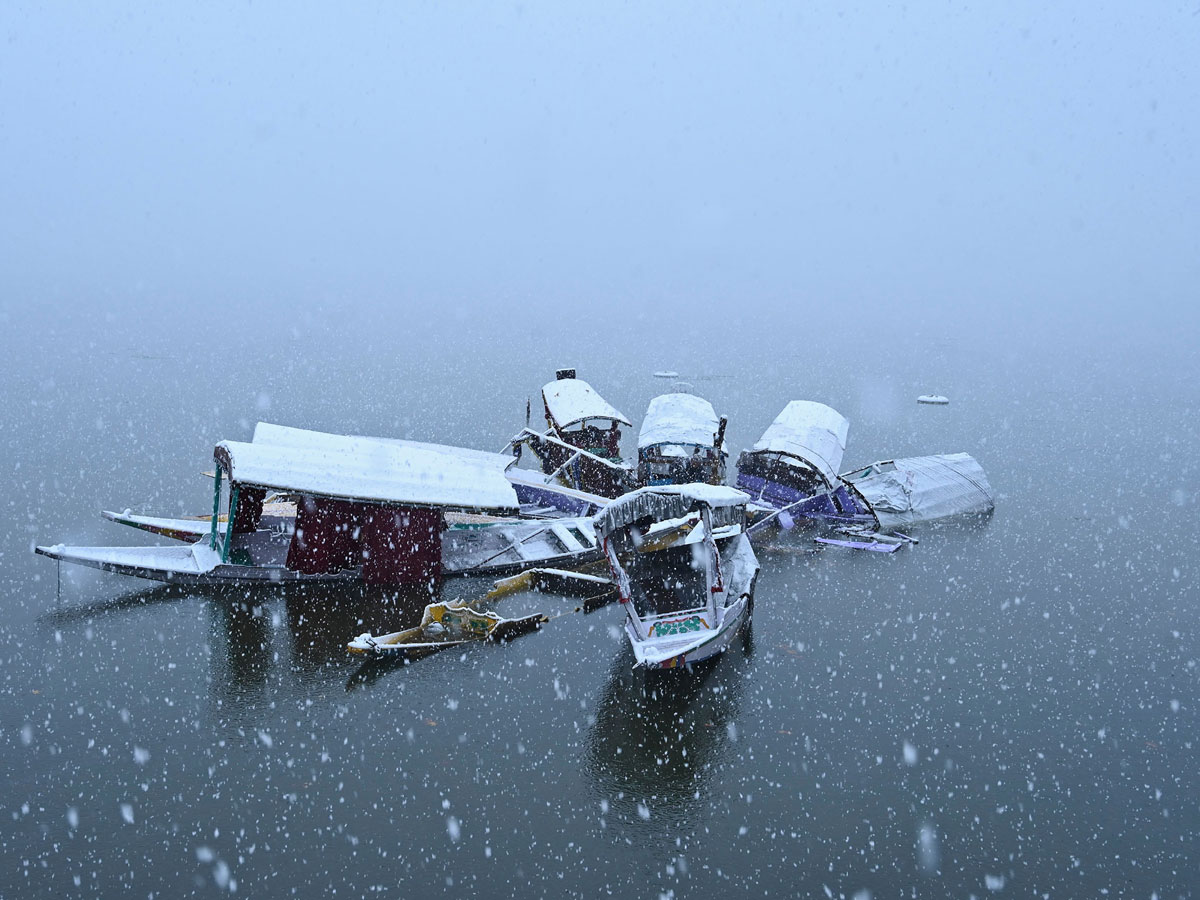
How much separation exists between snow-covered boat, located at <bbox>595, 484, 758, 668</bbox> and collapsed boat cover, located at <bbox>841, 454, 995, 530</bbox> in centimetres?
648

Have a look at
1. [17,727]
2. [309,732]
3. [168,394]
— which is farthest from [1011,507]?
[168,394]

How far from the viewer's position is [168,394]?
1795 inches

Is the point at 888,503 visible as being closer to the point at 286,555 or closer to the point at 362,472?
the point at 362,472

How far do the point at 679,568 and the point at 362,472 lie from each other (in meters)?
7.48

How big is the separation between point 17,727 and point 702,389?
132 feet

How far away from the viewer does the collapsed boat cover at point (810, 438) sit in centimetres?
2691

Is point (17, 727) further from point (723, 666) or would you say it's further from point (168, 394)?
point (168, 394)

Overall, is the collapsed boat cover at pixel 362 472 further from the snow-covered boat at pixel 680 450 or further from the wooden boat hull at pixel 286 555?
the snow-covered boat at pixel 680 450

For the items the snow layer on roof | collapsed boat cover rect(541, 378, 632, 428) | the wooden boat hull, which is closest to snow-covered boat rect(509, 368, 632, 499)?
collapsed boat cover rect(541, 378, 632, 428)

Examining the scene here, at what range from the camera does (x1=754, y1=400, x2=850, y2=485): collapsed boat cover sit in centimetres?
2691

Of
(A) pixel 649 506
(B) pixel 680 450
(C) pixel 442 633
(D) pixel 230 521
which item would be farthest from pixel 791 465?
(D) pixel 230 521

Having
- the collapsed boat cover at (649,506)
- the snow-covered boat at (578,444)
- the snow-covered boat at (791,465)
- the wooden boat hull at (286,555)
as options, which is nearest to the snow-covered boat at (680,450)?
the snow-covered boat at (578,444)

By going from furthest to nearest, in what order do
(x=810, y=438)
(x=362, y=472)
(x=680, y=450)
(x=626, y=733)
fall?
(x=810, y=438) < (x=680, y=450) < (x=362, y=472) < (x=626, y=733)

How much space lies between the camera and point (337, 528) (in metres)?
21.1
